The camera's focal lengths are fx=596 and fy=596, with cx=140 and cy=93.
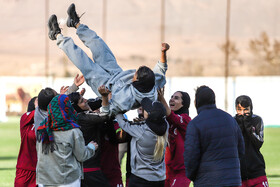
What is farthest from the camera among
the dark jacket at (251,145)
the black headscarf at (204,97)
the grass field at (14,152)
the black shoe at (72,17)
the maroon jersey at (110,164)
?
the grass field at (14,152)

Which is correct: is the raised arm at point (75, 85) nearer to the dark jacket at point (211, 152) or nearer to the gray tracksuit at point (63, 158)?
the gray tracksuit at point (63, 158)

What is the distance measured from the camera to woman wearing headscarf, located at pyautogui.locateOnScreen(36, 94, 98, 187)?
551cm

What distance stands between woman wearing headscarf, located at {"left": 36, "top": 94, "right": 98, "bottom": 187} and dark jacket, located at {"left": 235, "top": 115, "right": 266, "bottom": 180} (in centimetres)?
224

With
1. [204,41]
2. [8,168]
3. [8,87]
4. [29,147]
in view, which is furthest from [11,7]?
[29,147]

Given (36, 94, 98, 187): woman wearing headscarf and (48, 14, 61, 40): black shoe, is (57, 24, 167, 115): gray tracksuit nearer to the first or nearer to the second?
(48, 14, 61, 40): black shoe

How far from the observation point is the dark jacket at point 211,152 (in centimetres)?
559

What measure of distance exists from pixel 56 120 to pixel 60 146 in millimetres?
260

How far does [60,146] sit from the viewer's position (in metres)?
5.57

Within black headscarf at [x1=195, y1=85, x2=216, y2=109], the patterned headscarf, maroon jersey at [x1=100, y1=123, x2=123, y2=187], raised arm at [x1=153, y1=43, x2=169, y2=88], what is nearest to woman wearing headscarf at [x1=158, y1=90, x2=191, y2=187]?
raised arm at [x1=153, y1=43, x2=169, y2=88]

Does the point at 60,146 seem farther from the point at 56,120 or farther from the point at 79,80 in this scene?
the point at 79,80

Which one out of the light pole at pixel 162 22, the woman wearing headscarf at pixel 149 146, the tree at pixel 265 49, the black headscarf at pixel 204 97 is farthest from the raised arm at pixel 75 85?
the tree at pixel 265 49

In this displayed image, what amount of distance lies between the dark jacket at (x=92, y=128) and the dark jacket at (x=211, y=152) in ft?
3.19

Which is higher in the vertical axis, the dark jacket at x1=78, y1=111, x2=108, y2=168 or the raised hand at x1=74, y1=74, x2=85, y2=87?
the raised hand at x1=74, y1=74, x2=85, y2=87

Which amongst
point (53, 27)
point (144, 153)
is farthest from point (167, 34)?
point (144, 153)
